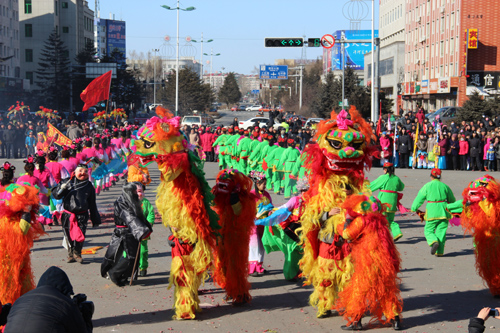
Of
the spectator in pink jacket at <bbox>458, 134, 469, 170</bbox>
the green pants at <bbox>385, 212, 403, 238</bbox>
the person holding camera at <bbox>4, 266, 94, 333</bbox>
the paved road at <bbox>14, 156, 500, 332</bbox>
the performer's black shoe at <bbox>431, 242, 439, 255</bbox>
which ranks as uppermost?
the spectator in pink jacket at <bbox>458, 134, 469, 170</bbox>

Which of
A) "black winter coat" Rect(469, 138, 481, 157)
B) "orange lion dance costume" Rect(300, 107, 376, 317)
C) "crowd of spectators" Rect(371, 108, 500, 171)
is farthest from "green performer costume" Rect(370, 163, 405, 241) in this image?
"black winter coat" Rect(469, 138, 481, 157)

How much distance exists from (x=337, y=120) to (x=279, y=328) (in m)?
2.48

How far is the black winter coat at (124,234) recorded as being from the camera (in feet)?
25.6

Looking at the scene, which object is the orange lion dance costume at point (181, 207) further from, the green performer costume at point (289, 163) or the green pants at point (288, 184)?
the green pants at point (288, 184)

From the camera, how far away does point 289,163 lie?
52.2 ft

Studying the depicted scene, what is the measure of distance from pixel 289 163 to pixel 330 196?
29.5 feet

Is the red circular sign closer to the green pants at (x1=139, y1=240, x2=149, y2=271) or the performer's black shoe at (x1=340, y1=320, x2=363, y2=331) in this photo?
the green pants at (x1=139, y1=240, x2=149, y2=271)

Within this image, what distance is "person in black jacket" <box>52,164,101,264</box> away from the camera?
9.48m

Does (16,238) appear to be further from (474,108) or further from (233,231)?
(474,108)

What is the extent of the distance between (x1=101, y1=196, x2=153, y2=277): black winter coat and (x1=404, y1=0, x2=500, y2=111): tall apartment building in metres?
40.4

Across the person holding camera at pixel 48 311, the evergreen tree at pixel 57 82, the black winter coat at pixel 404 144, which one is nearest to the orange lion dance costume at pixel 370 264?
the person holding camera at pixel 48 311

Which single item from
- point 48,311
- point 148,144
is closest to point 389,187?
point 148,144

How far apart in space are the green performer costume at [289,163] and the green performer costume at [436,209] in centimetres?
591

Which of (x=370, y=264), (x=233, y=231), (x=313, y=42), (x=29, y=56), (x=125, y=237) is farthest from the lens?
(x=29, y=56)
